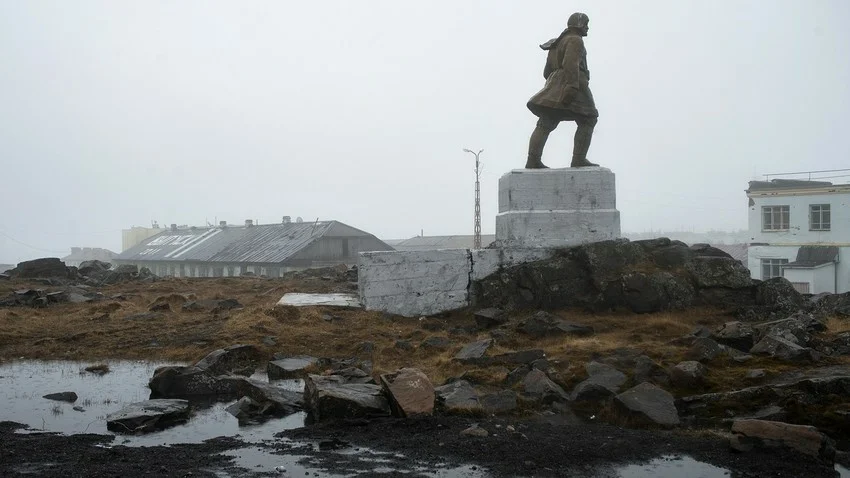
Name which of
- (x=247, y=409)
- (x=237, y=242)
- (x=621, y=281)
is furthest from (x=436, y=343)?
(x=237, y=242)

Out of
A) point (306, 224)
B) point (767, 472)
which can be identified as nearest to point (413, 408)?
point (767, 472)

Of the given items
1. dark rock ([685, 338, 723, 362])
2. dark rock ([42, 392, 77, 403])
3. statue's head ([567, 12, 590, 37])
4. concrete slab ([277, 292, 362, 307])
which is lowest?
dark rock ([42, 392, 77, 403])

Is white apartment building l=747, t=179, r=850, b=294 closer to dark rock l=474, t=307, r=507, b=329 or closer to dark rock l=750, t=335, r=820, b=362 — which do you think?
dark rock l=474, t=307, r=507, b=329

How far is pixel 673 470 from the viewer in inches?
178

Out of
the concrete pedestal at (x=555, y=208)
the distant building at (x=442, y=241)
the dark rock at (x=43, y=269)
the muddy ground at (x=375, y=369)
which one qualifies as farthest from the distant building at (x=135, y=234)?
the concrete pedestal at (x=555, y=208)

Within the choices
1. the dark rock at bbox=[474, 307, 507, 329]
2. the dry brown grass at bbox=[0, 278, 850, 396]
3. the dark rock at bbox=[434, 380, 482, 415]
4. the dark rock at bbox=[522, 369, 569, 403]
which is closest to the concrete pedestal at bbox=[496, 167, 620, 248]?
the dry brown grass at bbox=[0, 278, 850, 396]

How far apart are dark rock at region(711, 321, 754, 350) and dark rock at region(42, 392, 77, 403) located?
22.1 ft

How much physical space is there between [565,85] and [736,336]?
4.96m

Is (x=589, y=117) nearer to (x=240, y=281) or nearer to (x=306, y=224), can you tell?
(x=240, y=281)

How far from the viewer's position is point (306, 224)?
47.8m

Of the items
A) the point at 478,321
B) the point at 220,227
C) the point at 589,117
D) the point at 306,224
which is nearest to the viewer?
the point at 478,321

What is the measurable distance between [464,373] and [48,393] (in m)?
4.06

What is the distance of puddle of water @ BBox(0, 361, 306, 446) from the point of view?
212 inches

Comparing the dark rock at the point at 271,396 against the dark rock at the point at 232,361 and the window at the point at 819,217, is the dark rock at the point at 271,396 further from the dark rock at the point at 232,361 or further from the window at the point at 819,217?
the window at the point at 819,217
